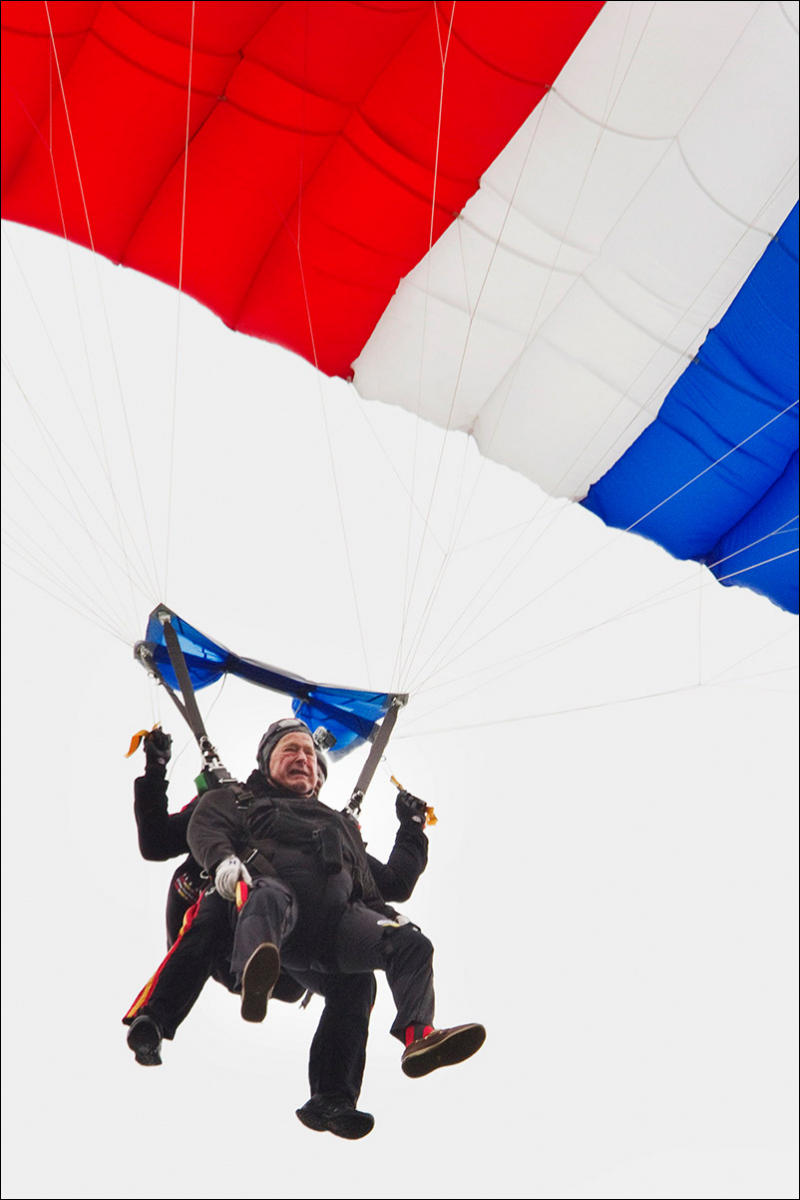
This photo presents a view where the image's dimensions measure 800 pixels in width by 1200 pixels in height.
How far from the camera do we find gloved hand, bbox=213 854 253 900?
6.16 metres

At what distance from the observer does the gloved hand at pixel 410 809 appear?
7102 millimetres

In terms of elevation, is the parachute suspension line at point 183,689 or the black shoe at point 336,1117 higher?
the parachute suspension line at point 183,689

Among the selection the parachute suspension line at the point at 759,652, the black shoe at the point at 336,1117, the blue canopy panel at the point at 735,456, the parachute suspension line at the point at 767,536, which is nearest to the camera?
the black shoe at the point at 336,1117

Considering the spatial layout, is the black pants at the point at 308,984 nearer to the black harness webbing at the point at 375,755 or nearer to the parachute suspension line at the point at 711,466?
the black harness webbing at the point at 375,755

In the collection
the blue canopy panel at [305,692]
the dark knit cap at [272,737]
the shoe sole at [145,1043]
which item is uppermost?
the blue canopy panel at [305,692]

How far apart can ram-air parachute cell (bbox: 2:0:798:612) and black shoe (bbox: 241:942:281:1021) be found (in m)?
3.45

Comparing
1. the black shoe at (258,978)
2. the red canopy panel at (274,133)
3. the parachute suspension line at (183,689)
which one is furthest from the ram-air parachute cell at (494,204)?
the black shoe at (258,978)

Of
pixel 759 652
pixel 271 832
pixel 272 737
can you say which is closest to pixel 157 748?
pixel 272 737

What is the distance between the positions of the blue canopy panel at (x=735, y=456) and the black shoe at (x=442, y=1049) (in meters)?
3.68

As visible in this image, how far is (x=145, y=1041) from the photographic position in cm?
609

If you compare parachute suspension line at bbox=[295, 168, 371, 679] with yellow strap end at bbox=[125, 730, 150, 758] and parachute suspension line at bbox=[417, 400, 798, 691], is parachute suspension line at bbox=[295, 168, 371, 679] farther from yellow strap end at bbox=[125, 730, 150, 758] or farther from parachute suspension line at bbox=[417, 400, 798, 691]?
yellow strap end at bbox=[125, 730, 150, 758]

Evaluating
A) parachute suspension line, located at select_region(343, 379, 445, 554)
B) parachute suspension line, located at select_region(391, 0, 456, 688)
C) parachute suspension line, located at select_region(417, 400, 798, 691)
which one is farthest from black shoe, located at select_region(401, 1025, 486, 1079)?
parachute suspension line, located at select_region(343, 379, 445, 554)

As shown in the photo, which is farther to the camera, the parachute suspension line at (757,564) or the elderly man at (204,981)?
the parachute suspension line at (757,564)

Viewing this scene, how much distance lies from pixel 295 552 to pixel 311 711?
212 centimetres
